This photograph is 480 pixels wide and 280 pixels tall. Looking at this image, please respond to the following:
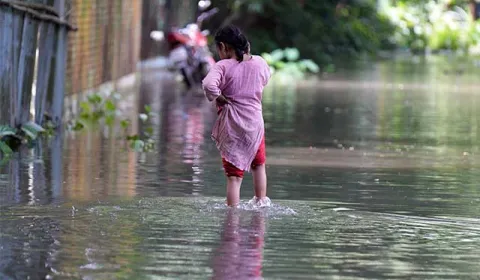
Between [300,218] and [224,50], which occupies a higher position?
[224,50]

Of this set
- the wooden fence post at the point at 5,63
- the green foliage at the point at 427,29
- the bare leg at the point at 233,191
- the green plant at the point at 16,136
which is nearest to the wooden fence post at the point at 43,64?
the green plant at the point at 16,136

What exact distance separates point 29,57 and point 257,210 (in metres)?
5.03

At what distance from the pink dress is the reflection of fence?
3811 millimetres

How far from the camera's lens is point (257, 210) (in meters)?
8.75

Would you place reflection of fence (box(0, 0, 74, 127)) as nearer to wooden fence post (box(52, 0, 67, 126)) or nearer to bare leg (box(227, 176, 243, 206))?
wooden fence post (box(52, 0, 67, 126))

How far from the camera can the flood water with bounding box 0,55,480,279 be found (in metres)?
6.69

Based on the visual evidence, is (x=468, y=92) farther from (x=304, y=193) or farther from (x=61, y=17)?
(x=304, y=193)

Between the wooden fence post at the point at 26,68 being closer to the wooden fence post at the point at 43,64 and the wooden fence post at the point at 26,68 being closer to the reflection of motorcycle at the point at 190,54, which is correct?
the wooden fence post at the point at 43,64

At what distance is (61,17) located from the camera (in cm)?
1420

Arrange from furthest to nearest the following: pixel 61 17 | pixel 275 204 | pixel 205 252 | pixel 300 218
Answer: pixel 61 17
pixel 275 204
pixel 300 218
pixel 205 252

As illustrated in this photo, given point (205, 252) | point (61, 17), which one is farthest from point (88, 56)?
point (205, 252)

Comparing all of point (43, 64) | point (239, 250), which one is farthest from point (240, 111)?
point (43, 64)

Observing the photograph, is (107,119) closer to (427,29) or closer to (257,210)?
(257,210)

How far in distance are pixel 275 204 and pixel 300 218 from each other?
0.70 m
